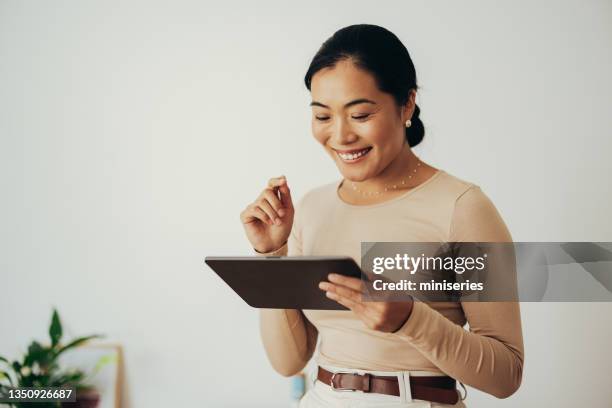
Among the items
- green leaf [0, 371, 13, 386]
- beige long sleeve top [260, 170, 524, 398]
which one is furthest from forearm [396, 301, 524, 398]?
green leaf [0, 371, 13, 386]

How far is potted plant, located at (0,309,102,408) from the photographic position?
1967mm

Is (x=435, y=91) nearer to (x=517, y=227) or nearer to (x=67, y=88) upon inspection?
(x=517, y=227)

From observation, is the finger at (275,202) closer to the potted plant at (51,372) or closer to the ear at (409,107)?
the ear at (409,107)

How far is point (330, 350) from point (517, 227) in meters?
0.89

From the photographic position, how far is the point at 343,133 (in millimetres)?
1080

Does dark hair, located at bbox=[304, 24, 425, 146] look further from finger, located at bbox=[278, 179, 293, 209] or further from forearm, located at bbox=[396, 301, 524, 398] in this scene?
forearm, located at bbox=[396, 301, 524, 398]

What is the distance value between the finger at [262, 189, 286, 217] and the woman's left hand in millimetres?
259

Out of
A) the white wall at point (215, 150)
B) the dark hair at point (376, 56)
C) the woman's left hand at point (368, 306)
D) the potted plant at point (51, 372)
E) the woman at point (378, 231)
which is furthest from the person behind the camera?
the potted plant at point (51, 372)

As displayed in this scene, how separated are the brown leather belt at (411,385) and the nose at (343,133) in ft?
1.31

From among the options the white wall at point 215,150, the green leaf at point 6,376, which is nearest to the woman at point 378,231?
the white wall at point 215,150

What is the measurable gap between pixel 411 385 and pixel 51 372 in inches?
57.1

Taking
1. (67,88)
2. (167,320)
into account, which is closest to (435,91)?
(167,320)

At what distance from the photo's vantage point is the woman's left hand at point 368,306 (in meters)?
0.83

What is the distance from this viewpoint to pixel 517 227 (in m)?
1.75
